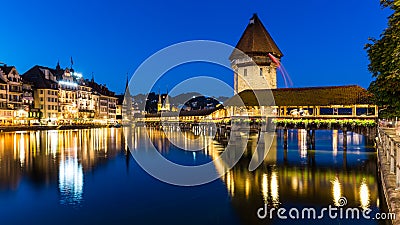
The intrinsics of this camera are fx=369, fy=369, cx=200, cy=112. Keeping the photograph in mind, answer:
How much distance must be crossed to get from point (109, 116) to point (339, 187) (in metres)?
129

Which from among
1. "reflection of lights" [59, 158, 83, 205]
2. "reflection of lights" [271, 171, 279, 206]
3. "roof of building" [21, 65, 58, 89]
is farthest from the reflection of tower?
"roof of building" [21, 65, 58, 89]

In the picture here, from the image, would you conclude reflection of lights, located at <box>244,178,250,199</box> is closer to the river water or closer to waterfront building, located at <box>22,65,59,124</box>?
the river water

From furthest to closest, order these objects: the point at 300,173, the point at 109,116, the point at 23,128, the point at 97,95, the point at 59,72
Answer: the point at 109,116 → the point at 97,95 → the point at 59,72 → the point at 23,128 → the point at 300,173

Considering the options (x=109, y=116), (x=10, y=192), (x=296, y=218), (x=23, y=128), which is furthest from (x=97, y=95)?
(x=296, y=218)

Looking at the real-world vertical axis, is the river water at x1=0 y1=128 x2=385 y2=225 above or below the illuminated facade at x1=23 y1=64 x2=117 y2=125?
below

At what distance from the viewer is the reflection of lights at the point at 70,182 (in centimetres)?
1922

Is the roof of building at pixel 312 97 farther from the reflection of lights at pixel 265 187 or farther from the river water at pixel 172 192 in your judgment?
the reflection of lights at pixel 265 187

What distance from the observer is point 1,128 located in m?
76.7

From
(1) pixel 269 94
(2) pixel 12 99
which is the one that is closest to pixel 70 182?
(1) pixel 269 94

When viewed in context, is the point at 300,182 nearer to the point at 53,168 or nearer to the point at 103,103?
the point at 53,168

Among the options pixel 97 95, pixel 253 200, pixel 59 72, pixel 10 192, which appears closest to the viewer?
pixel 253 200

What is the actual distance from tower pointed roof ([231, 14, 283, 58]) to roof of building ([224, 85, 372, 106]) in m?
19.5

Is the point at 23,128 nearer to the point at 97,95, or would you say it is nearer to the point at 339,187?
the point at 97,95

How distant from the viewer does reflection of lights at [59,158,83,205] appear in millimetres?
19219
